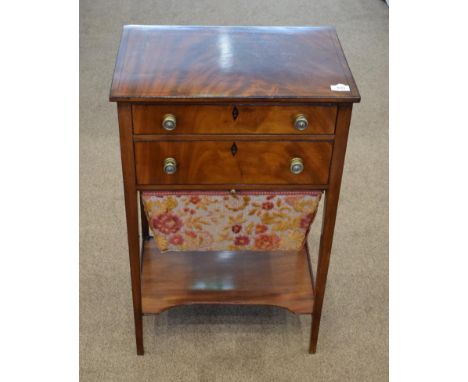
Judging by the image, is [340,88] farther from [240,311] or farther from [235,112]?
[240,311]

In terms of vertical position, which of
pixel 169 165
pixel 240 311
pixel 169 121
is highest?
pixel 169 121

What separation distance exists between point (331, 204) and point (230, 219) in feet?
0.94

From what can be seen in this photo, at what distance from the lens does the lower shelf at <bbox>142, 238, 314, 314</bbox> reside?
2006 millimetres

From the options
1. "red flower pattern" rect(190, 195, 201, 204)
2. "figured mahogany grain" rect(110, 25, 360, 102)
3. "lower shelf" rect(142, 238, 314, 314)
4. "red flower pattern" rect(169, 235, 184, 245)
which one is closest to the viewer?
"figured mahogany grain" rect(110, 25, 360, 102)

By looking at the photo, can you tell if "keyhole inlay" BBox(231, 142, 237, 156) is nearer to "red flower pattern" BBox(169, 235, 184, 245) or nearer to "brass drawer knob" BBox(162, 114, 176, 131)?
"brass drawer knob" BBox(162, 114, 176, 131)

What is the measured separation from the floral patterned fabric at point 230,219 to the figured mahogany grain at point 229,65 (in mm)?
305

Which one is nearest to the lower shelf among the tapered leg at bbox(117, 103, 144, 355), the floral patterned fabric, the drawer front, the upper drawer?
the tapered leg at bbox(117, 103, 144, 355)

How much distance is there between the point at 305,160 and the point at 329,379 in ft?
2.43

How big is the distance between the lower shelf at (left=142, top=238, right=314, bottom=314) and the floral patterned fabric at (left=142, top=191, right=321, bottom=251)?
19cm

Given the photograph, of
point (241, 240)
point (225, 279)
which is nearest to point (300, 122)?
point (241, 240)

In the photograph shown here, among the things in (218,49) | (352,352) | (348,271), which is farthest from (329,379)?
(218,49)

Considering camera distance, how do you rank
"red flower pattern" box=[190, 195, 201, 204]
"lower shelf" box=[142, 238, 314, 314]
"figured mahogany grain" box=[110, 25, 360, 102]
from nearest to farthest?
"figured mahogany grain" box=[110, 25, 360, 102], "red flower pattern" box=[190, 195, 201, 204], "lower shelf" box=[142, 238, 314, 314]

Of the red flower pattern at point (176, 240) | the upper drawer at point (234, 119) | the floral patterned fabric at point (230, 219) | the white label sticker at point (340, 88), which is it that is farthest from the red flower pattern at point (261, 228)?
the white label sticker at point (340, 88)

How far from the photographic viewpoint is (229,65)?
1.65 metres
